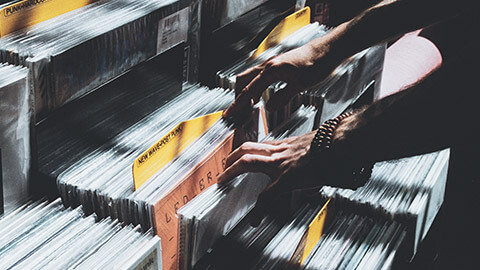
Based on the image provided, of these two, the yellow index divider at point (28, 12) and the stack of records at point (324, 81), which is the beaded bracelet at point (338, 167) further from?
the yellow index divider at point (28, 12)

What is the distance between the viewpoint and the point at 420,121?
119 centimetres

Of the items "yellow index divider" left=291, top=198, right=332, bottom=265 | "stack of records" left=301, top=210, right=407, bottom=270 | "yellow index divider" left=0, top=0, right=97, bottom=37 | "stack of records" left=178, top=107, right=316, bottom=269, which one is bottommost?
"stack of records" left=301, top=210, right=407, bottom=270

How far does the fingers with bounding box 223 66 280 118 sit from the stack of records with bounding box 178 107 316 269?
0.53 feet

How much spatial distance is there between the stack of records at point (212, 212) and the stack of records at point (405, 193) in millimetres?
317

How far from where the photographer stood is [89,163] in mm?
1229

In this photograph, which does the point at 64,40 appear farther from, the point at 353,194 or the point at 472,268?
the point at 472,268

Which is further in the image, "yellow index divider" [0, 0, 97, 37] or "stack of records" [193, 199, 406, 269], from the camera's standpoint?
"stack of records" [193, 199, 406, 269]

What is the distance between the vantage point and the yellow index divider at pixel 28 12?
1.08 m

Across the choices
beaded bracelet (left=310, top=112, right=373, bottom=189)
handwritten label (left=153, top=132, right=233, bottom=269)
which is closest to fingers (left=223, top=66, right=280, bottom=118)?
handwritten label (left=153, top=132, right=233, bottom=269)

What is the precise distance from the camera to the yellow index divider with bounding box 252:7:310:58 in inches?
63.9

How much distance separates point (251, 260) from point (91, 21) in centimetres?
63

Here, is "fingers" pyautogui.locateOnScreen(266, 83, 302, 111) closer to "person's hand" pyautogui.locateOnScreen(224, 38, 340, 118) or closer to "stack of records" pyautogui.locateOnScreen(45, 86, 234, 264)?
"person's hand" pyautogui.locateOnScreen(224, 38, 340, 118)

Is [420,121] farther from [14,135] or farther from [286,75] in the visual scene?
[14,135]

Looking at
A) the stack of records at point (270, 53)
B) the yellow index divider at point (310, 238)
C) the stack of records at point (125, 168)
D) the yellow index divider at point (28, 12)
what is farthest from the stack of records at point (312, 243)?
the yellow index divider at point (28, 12)
